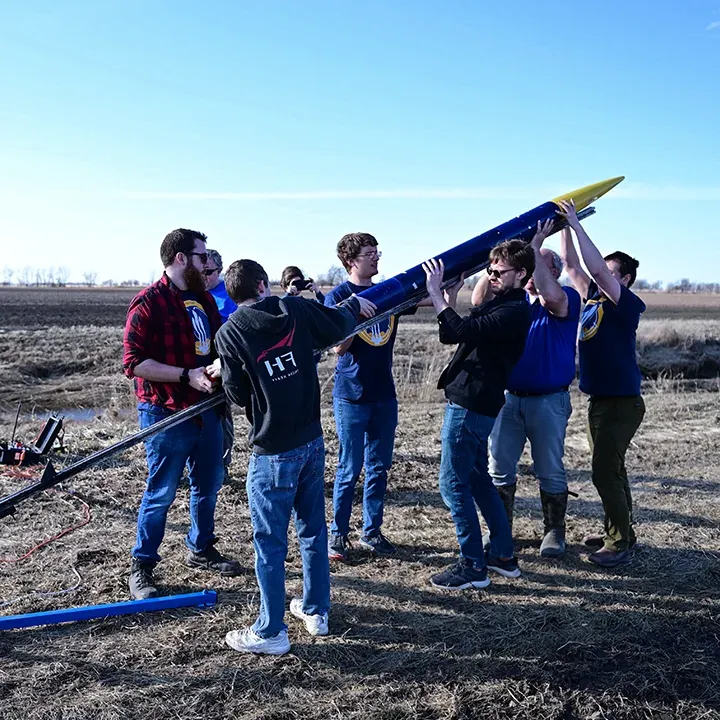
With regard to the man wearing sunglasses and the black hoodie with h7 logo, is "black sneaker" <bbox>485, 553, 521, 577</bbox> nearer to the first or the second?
the black hoodie with h7 logo

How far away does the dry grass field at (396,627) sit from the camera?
3.37m

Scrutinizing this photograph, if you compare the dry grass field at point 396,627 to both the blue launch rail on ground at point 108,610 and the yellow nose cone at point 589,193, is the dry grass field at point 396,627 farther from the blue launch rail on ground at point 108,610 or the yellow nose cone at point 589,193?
the yellow nose cone at point 589,193

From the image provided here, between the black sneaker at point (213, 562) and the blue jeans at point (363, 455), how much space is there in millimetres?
764

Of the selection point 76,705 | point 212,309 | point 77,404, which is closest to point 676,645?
point 76,705

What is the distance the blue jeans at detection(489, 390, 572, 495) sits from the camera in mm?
5090

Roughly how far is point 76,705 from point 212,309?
250 cm

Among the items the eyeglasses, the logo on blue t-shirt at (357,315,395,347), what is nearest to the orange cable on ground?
the logo on blue t-shirt at (357,315,395,347)

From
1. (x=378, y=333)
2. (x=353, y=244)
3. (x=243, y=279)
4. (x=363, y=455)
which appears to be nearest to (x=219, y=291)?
(x=353, y=244)

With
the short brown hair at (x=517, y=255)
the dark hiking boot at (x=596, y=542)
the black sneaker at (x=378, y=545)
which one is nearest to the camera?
the short brown hair at (x=517, y=255)

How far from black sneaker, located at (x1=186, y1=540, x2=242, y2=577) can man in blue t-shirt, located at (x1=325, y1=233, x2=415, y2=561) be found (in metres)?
0.72

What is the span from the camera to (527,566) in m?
5.05

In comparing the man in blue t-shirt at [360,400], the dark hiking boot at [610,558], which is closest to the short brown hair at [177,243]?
the man in blue t-shirt at [360,400]

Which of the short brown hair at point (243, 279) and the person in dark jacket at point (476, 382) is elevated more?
the short brown hair at point (243, 279)

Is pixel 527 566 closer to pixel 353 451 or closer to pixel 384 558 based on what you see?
pixel 384 558
